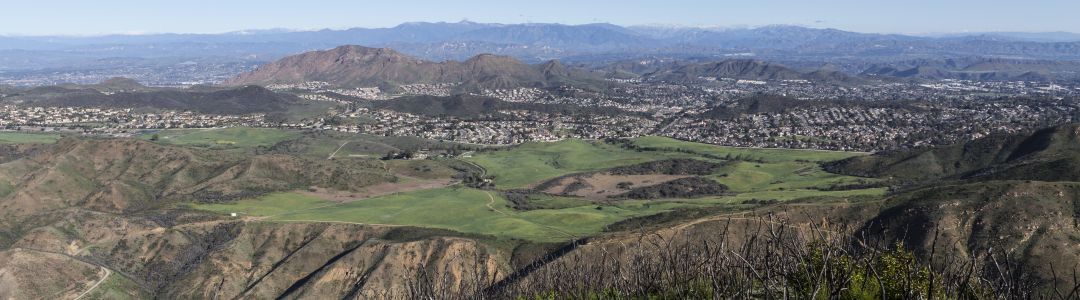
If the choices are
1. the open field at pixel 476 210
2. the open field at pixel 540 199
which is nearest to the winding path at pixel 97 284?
the open field at pixel 476 210

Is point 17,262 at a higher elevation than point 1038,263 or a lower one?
lower

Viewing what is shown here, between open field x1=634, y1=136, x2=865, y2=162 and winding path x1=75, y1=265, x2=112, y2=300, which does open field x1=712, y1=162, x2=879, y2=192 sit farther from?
winding path x1=75, y1=265, x2=112, y2=300

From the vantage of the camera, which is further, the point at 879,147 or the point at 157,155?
the point at 879,147

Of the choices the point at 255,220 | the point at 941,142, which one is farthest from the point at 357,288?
the point at 941,142

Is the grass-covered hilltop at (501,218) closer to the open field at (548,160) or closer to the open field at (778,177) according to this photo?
the open field at (778,177)

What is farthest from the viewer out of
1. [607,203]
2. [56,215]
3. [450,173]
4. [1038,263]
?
[450,173]

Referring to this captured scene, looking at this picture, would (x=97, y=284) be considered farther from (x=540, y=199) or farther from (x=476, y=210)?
(x=540, y=199)

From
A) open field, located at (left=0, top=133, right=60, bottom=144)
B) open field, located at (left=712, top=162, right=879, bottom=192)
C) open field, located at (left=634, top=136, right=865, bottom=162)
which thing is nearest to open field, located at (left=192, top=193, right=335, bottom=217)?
open field, located at (left=712, top=162, right=879, bottom=192)

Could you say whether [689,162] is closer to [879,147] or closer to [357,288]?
[879,147]
